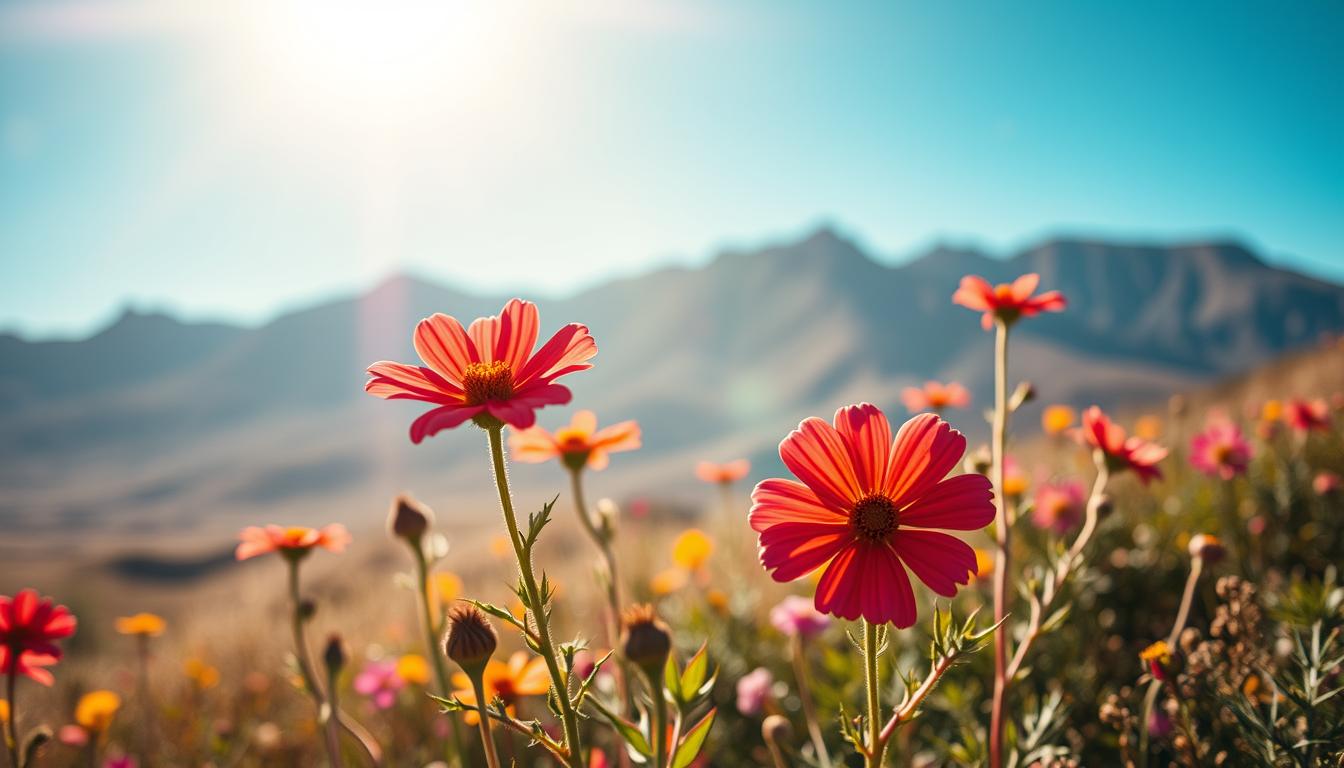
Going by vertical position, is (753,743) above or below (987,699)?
below

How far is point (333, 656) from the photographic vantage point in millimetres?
1882

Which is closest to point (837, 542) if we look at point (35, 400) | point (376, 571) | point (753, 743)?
point (753, 743)

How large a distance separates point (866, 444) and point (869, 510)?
0.37 ft

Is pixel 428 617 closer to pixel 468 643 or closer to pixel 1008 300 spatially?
pixel 468 643

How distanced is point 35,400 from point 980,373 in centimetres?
23286

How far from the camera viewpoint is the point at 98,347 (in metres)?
193

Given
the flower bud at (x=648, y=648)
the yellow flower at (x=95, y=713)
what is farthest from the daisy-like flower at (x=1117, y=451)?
the yellow flower at (x=95, y=713)

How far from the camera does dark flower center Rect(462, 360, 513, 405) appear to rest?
1186mm

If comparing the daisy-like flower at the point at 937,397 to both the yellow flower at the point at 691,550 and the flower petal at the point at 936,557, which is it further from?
the flower petal at the point at 936,557

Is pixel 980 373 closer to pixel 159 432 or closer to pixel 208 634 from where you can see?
pixel 208 634

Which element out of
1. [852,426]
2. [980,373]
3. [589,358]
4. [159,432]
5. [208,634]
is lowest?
[159,432]

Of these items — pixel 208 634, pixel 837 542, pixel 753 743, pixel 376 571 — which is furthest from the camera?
pixel 376 571

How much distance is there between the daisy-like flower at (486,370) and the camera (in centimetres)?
107

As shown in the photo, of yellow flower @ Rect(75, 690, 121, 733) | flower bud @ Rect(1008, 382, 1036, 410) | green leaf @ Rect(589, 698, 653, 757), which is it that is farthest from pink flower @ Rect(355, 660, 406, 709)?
flower bud @ Rect(1008, 382, 1036, 410)
